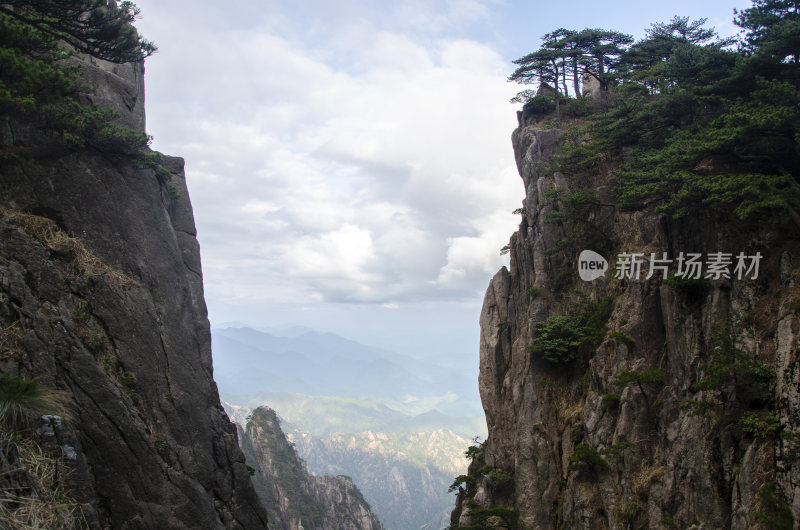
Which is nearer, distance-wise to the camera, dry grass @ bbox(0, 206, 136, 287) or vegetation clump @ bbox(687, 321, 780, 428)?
vegetation clump @ bbox(687, 321, 780, 428)

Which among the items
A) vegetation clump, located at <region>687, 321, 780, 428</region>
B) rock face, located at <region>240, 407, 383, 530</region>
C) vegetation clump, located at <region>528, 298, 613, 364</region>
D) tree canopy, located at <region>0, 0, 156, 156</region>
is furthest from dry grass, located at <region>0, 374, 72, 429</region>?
rock face, located at <region>240, 407, 383, 530</region>

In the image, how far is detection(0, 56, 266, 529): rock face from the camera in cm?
1247

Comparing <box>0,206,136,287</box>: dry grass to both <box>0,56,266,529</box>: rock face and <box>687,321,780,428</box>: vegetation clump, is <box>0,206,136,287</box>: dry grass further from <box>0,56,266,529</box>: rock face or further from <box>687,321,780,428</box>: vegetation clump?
<box>687,321,780,428</box>: vegetation clump

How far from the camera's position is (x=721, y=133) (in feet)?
45.5

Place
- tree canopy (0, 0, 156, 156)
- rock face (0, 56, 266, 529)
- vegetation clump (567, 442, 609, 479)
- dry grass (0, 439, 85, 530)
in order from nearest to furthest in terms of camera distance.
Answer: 1. dry grass (0, 439, 85, 530)
2. rock face (0, 56, 266, 529)
3. tree canopy (0, 0, 156, 156)
4. vegetation clump (567, 442, 609, 479)

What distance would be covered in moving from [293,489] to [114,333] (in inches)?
2892

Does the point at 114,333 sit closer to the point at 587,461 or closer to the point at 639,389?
the point at 587,461

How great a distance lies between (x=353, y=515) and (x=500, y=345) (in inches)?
3106

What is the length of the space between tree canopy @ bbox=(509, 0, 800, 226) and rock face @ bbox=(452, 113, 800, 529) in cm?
126

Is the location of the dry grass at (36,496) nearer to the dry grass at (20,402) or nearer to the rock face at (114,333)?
the dry grass at (20,402)

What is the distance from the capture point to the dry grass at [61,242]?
14947mm

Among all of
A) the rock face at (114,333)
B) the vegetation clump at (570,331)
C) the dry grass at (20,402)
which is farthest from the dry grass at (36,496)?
the vegetation clump at (570,331)

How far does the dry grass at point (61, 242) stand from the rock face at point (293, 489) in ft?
193

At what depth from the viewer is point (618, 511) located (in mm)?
14695
